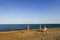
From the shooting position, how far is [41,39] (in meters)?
16.5

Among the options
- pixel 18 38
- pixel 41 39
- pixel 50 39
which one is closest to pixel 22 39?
pixel 18 38

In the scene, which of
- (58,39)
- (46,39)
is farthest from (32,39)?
(58,39)

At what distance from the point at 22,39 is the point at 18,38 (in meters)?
0.61

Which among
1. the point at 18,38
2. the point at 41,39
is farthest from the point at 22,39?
the point at 41,39

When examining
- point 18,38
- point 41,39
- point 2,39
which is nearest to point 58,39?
point 41,39

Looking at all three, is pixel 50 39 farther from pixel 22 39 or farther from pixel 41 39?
pixel 22 39

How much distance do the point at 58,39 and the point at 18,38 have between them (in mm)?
4433

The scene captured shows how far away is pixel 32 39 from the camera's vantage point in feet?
54.4

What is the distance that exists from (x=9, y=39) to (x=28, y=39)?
208cm

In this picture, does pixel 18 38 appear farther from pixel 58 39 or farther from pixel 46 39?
pixel 58 39

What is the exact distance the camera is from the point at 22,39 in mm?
16516

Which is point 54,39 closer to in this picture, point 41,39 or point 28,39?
point 41,39

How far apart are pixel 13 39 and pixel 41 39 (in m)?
3.05

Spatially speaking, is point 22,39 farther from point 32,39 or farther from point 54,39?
point 54,39
